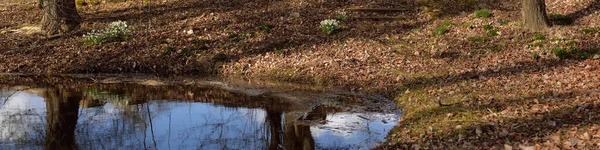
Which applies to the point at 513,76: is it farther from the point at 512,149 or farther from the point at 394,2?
the point at 394,2

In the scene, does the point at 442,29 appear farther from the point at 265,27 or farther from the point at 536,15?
the point at 265,27

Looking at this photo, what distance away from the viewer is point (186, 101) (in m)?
10.3

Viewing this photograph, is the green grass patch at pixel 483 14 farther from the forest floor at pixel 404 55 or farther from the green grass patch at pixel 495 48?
the green grass patch at pixel 495 48

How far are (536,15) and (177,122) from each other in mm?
8206

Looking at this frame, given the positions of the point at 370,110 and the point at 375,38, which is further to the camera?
the point at 375,38

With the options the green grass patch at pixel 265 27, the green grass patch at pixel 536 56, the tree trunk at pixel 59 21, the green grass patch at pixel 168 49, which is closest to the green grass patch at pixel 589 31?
the green grass patch at pixel 536 56

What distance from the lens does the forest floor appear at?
23.3 ft

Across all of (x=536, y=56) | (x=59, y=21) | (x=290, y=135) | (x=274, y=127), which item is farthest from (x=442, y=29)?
(x=59, y=21)

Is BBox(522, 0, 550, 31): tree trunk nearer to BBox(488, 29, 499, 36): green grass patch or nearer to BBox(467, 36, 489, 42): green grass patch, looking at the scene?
BBox(488, 29, 499, 36): green grass patch

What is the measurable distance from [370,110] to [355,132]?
139 centimetres

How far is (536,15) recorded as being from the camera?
12.2 m

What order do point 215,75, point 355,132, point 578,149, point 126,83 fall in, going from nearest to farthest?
point 578,149
point 355,132
point 126,83
point 215,75

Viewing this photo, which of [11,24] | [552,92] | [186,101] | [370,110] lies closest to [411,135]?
[370,110]

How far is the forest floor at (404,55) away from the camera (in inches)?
280
